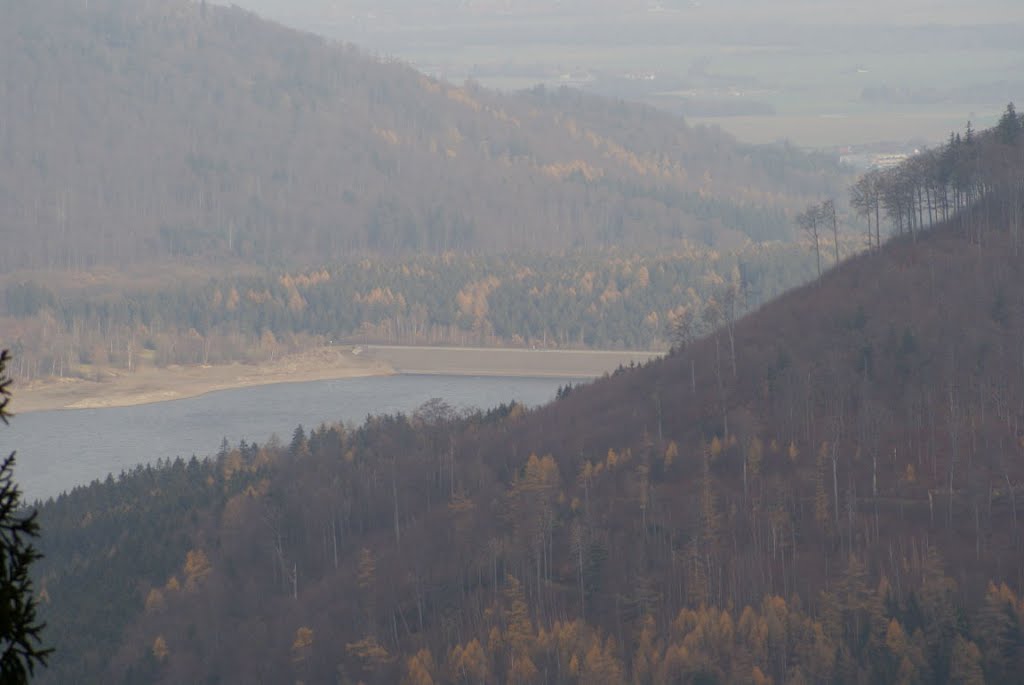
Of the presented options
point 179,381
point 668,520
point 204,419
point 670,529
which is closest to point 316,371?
point 179,381

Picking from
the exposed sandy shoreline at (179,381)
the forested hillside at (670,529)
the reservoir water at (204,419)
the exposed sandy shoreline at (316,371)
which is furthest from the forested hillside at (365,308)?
the forested hillside at (670,529)

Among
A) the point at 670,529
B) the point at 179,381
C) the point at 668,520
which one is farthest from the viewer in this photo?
the point at 179,381

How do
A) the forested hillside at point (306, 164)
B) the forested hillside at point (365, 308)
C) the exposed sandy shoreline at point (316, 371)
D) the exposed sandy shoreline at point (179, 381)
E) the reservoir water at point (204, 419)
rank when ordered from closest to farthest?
the reservoir water at point (204, 419), the exposed sandy shoreline at point (179, 381), the exposed sandy shoreline at point (316, 371), the forested hillside at point (365, 308), the forested hillside at point (306, 164)

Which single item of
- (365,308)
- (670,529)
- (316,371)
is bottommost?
(670,529)

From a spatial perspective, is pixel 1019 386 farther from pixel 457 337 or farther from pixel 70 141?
pixel 70 141

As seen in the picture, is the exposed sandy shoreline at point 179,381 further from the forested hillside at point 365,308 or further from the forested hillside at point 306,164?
the forested hillside at point 306,164

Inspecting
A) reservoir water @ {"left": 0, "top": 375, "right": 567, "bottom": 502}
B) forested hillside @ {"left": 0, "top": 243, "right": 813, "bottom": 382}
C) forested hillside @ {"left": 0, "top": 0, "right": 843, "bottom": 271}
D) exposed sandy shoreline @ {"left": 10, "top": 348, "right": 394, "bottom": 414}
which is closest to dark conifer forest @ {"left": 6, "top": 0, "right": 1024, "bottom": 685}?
reservoir water @ {"left": 0, "top": 375, "right": 567, "bottom": 502}

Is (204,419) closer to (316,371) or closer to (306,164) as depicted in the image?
(316,371)

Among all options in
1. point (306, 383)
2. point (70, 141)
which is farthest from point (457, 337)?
Answer: point (70, 141)
